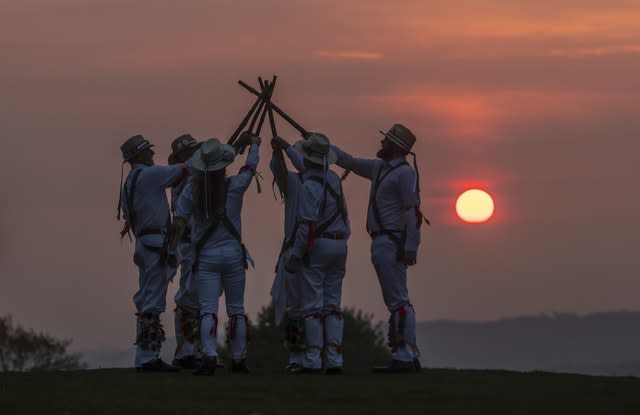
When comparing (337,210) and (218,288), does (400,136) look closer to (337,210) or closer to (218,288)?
(337,210)

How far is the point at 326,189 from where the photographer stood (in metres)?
24.9

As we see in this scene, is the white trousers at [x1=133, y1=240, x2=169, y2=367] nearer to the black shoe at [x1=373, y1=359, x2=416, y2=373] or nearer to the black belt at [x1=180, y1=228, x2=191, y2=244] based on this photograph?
the black belt at [x1=180, y1=228, x2=191, y2=244]

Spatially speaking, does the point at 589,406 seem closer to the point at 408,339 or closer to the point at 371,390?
the point at 371,390

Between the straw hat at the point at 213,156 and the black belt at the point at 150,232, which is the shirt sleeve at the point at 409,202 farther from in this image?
the black belt at the point at 150,232

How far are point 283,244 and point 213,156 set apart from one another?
6.82ft

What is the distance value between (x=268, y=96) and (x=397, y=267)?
3.54 m

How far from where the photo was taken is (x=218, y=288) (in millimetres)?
24422


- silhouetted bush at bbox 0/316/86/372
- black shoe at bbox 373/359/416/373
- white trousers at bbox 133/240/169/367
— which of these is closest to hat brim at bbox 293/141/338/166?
white trousers at bbox 133/240/169/367

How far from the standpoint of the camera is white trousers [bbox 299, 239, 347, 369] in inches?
971

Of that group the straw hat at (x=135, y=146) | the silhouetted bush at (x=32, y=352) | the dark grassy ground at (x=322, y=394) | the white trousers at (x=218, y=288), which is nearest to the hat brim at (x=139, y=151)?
the straw hat at (x=135, y=146)

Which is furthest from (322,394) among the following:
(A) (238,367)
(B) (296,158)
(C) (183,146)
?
(C) (183,146)

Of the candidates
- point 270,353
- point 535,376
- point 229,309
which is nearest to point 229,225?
point 229,309

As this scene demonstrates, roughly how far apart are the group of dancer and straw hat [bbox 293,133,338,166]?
0.04 feet

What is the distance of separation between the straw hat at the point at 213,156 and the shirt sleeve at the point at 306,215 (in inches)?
45.1
